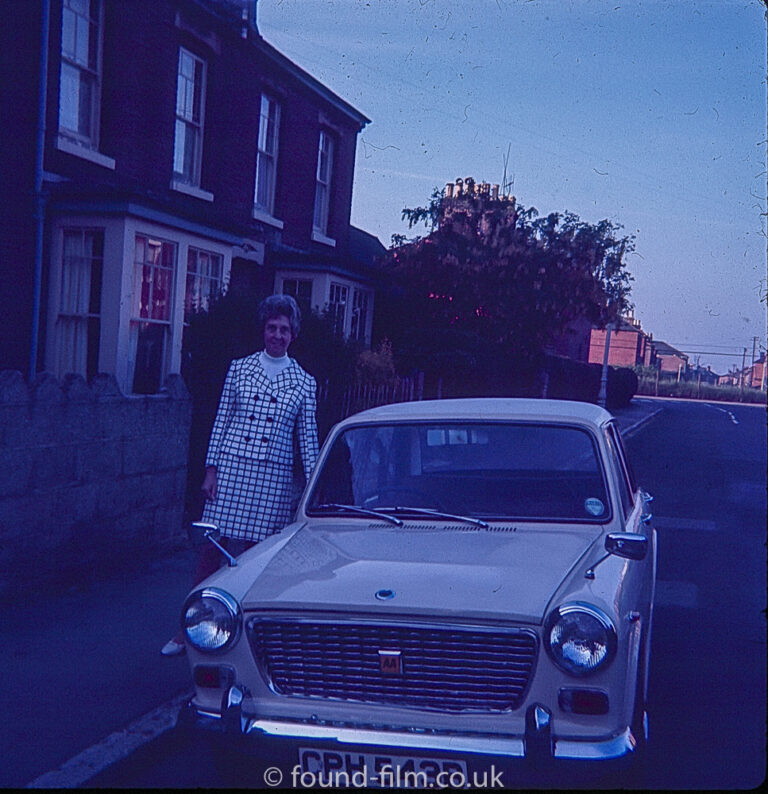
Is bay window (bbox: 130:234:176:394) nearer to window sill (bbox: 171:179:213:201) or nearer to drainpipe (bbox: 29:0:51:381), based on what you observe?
drainpipe (bbox: 29:0:51:381)

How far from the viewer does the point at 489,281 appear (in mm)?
17906

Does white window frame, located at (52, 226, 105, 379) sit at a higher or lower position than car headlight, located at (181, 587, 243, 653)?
higher

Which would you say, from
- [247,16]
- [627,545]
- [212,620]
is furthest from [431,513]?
[247,16]

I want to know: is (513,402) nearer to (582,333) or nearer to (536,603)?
(536,603)

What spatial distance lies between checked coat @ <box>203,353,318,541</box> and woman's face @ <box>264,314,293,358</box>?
0.41ft

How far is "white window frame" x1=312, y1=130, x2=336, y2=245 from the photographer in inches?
677

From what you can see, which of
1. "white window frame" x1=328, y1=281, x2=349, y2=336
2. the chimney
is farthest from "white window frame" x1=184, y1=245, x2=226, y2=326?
the chimney

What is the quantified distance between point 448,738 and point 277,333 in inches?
101

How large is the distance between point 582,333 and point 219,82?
36.3 m

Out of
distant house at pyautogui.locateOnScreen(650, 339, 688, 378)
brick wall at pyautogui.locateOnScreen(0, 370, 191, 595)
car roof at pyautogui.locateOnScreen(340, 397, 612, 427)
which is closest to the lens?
car roof at pyautogui.locateOnScreen(340, 397, 612, 427)

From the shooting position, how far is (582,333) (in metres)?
47.3

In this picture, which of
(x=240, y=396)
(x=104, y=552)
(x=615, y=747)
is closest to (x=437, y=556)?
(x=615, y=747)

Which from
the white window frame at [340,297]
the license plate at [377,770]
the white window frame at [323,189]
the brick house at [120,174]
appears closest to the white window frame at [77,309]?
the brick house at [120,174]

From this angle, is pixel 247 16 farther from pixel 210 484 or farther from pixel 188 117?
pixel 210 484
